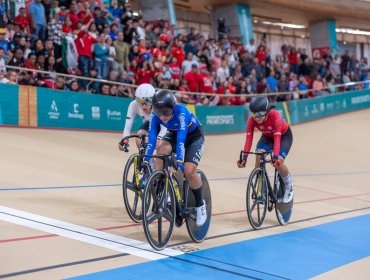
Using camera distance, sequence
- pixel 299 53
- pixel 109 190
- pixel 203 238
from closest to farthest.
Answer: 1. pixel 203 238
2. pixel 109 190
3. pixel 299 53

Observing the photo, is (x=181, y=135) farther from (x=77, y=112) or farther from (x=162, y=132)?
(x=77, y=112)

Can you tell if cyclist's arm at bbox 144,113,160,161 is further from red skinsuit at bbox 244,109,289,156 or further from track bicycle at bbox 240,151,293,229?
red skinsuit at bbox 244,109,289,156

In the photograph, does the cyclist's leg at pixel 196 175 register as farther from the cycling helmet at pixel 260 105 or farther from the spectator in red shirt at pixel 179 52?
the spectator in red shirt at pixel 179 52

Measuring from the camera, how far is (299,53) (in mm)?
21359

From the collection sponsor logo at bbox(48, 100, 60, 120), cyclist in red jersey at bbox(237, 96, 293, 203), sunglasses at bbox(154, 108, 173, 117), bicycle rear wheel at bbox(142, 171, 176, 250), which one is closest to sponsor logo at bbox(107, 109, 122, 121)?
sponsor logo at bbox(48, 100, 60, 120)

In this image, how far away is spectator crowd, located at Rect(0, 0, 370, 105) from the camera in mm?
11094

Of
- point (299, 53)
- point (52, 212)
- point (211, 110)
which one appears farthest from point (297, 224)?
point (299, 53)

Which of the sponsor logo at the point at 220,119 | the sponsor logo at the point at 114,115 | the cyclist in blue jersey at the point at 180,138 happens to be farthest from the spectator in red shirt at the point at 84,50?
the cyclist in blue jersey at the point at 180,138

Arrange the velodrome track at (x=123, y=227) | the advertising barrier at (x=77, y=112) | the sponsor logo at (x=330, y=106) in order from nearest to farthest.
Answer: the velodrome track at (x=123, y=227), the advertising barrier at (x=77, y=112), the sponsor logo at (x=330, y=106)

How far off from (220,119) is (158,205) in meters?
11.3

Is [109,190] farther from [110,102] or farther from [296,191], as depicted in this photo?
[110,102]

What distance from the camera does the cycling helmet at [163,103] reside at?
14.6 feet

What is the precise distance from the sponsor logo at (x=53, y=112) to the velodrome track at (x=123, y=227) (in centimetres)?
47

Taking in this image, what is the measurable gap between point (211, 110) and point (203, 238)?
10.3 m
